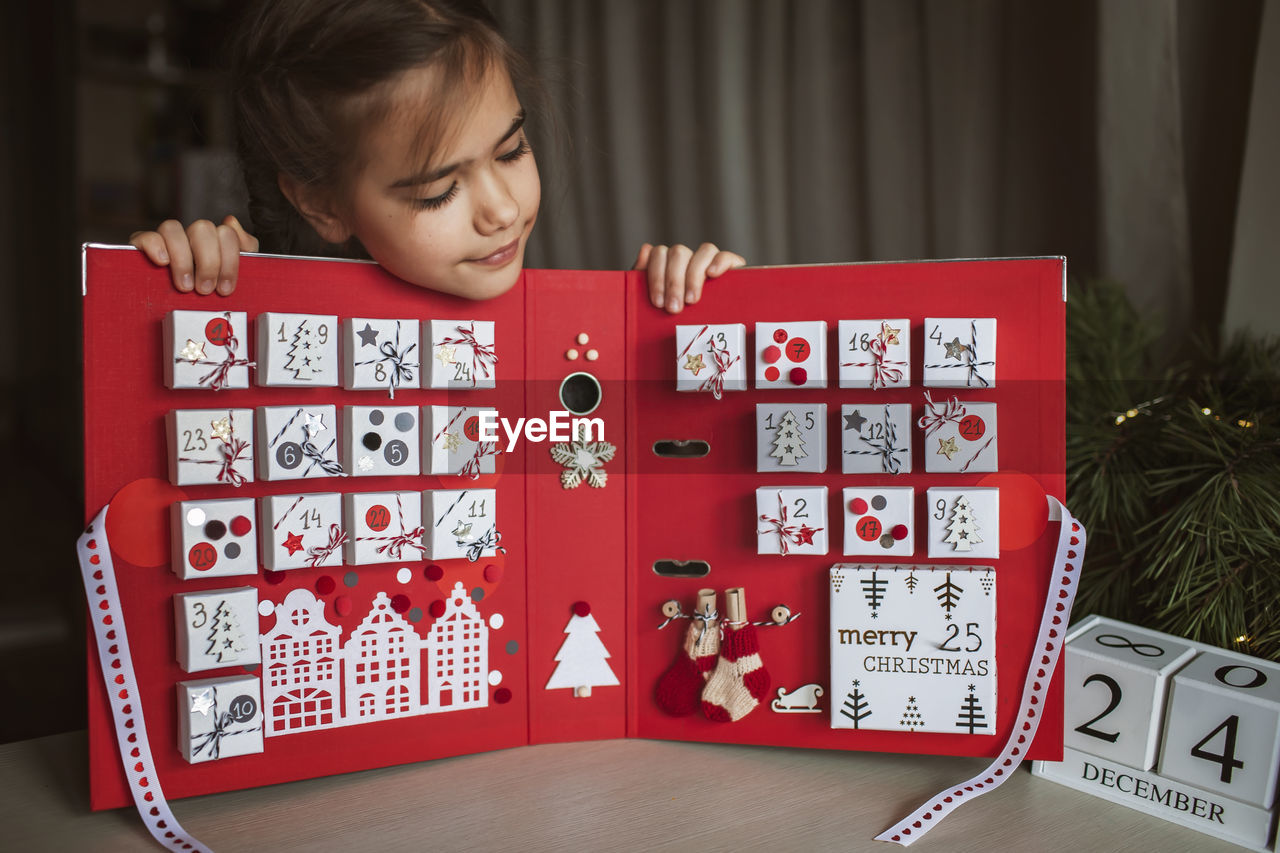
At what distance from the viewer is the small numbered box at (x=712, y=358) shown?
81 cm

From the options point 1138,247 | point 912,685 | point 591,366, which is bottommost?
point 912,685

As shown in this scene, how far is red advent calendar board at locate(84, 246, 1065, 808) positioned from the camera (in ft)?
2.40

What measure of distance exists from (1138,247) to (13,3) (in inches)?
115

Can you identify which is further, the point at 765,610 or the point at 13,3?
the point at 13,3

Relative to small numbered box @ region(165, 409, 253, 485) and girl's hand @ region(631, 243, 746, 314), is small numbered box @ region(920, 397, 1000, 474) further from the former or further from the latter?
small numbered box @ region(165, 409, 253, 485)

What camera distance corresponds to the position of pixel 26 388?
8.71 feet

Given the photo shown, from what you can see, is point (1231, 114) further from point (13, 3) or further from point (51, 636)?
point (13, 3)

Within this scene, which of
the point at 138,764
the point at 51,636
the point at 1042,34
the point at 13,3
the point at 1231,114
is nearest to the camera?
the point at 138,764

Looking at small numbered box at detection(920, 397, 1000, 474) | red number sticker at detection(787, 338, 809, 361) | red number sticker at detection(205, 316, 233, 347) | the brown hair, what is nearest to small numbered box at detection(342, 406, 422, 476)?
red number sticker at detection(205, 316, 233, 347)

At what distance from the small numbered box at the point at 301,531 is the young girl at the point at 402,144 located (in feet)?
0.60

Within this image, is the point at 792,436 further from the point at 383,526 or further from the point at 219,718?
the point at 219,718

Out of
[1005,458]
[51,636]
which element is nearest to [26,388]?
[51,636]

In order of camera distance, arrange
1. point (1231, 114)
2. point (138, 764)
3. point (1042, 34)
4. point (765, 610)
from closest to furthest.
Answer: point (138, 764) → point (765, 610) → point (1231, 114) → point (1042, 34)

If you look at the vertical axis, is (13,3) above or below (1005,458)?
above
